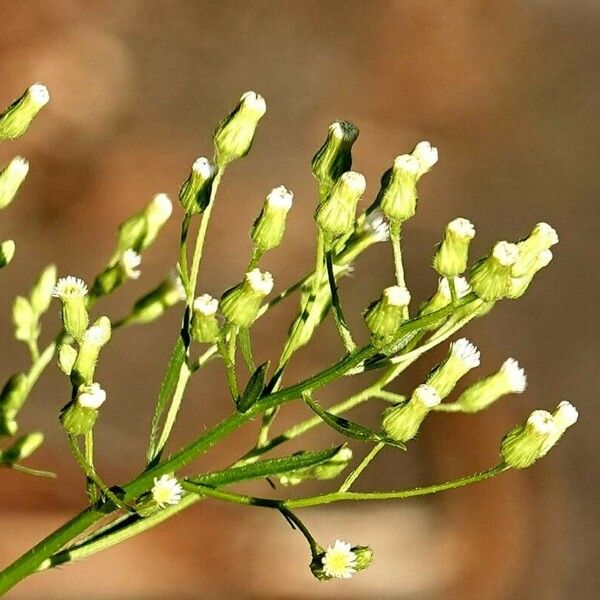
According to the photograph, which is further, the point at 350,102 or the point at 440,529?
the point at 350,102

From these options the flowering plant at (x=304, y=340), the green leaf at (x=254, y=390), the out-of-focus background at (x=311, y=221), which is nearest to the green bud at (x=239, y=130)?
the flowering plant at (x=304, y=340)

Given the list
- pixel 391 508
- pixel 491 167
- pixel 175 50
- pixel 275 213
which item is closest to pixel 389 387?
pixel 391 508

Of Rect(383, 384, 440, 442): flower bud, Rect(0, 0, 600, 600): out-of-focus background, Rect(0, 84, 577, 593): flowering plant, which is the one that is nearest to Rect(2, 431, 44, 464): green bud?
Rect(0, 84, 577, 593): flowering plant

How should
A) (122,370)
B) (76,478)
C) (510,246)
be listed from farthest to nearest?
1. (122,370)
2. (76,478)
3. (510,246)

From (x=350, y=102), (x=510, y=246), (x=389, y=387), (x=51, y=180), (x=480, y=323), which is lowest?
(x=510, y=246)

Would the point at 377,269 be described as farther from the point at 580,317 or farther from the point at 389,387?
the point at 580,317

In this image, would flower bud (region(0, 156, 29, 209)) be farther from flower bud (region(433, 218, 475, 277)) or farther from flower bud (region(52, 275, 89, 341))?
flower bud (region(433, 218, 475, 277))
